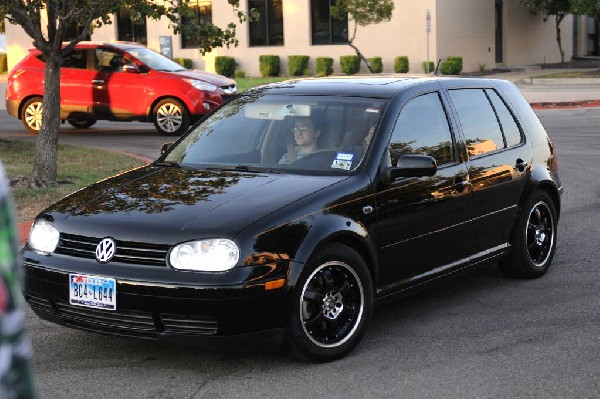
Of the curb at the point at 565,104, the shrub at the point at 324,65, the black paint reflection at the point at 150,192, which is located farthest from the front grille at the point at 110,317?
the shrub at the point at 324,65

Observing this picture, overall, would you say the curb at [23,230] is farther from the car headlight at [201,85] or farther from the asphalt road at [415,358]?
the car headlight at [201,85]

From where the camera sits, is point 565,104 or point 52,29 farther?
point 565,104

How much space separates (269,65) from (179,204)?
3637 centimetres

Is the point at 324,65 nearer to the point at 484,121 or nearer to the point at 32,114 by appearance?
the point at 32,114

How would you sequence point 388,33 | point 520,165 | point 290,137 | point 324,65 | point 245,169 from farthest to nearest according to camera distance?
point 324,65, point 388,33, point 520,165, point 290,137, point 245,169

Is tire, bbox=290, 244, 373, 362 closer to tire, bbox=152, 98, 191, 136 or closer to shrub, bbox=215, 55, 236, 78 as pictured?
tire, bbox=152, 98, 191, 136

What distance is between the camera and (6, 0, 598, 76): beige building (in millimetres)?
39375

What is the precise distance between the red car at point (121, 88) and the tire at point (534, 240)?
12.0 m

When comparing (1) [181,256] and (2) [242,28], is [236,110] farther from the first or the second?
(2) [242,28]

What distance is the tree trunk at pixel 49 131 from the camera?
12117mm

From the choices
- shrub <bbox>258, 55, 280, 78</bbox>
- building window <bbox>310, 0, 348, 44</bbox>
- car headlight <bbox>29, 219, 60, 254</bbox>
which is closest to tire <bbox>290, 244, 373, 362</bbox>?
car headlight <bbox>29, 219, 60, 254</bbox>

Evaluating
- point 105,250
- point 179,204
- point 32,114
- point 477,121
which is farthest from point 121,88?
point 105,250

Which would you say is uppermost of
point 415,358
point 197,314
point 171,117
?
point 171,117

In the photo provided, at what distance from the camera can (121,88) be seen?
64.5ft
